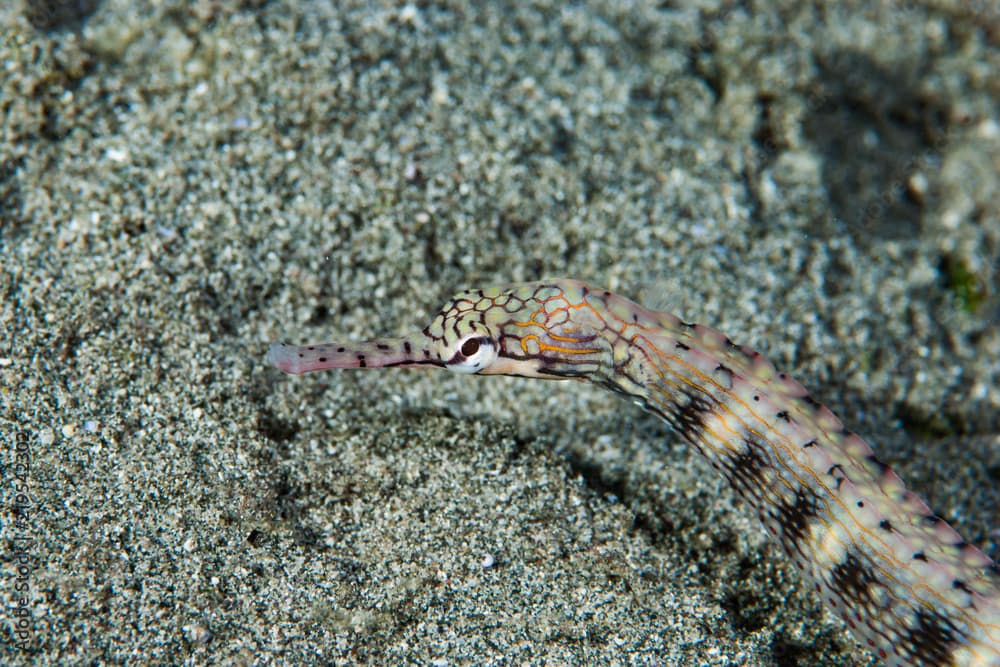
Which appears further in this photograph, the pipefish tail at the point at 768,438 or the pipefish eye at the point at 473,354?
the pipefish eye at the point at 473,354

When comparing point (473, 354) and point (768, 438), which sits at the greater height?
point (473, 354)

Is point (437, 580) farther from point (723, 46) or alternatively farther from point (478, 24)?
point (723, 46)

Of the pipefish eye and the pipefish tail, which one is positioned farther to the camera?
the pipefish eye

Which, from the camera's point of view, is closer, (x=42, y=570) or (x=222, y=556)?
(x=42, y=570)

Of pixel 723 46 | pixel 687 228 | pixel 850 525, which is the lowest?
pixel 850 525

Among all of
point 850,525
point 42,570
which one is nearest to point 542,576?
point 850,525
